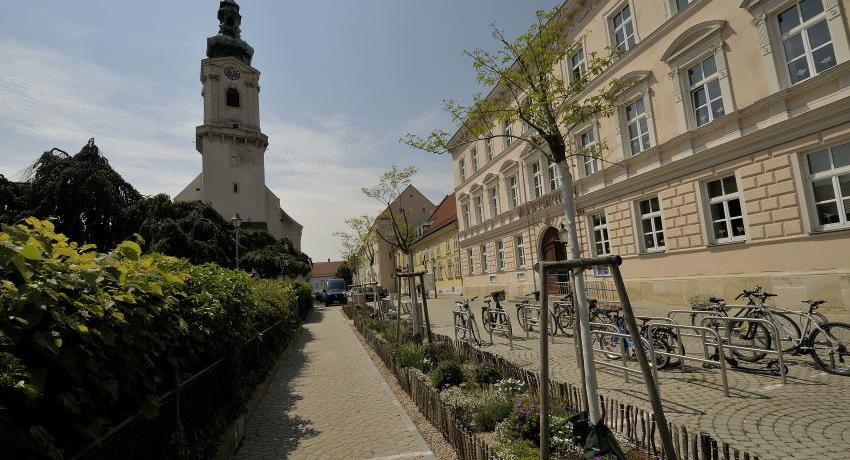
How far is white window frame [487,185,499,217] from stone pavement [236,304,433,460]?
62.2 ft

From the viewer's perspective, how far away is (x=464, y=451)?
4070mm

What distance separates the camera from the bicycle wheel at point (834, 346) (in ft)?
18.8

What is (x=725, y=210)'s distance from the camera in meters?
12.4

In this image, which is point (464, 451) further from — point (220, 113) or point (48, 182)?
point (220, 113)

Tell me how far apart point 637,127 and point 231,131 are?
42244mm

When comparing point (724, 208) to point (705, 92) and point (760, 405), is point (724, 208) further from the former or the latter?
point (760, 405)

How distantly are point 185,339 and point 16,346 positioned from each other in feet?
5.97

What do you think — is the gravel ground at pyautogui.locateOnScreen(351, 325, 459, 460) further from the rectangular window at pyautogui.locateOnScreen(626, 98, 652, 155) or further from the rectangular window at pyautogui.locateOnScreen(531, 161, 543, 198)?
the rectangular window at pyautogui.locateOnScreen(531, 161, 543, 198)

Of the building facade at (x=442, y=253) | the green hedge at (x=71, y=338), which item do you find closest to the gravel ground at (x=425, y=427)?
the green hedge at (x=71, y=338)

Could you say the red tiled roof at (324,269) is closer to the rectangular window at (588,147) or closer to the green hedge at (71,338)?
the rectangular window at (588,147)

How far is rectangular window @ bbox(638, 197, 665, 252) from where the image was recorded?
48.3ft

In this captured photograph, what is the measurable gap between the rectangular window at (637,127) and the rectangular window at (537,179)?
6.47 metres

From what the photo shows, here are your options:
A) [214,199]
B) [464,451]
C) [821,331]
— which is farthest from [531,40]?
[214,199]

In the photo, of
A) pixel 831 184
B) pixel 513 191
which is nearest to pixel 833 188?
pixel 831 184
